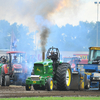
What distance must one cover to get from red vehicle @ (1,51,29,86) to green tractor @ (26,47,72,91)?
401 centimetres

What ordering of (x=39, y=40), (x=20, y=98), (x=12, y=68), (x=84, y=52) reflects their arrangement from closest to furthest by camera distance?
(x=20, y=98) → (x=12, y=68) → (x=39, y=40) → (x=84, y=52)

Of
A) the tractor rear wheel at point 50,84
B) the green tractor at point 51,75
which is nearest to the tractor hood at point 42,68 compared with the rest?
the green tractor at point 51,75

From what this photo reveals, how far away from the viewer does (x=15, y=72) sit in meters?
26.0

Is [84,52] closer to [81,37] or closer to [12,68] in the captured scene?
[81,37]

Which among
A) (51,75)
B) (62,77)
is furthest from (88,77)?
(51,75)

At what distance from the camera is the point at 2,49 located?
220 ft

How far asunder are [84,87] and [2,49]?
4596 centimetres

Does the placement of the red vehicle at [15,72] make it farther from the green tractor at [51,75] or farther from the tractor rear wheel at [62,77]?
the tractor rear wheel at [62,77]

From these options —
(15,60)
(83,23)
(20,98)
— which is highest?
(83,23)

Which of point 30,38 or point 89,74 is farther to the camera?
point 30,38

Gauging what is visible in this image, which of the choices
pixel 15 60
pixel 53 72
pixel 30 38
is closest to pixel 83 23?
pixel 30 38

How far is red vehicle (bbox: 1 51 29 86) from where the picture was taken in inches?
1014

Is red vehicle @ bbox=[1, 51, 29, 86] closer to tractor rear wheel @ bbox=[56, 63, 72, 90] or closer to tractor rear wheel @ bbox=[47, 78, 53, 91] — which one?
tractor rear wheel @ bbox=[56, 63, 72, 90]

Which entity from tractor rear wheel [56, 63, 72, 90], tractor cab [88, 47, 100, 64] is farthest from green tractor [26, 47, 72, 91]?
tractor cab [88, 47, 100, 64]
